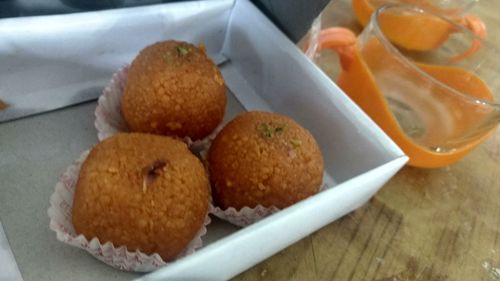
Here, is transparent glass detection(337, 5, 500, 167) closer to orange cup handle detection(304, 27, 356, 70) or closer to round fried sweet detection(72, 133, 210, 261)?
orange cup handle detection(304, 27, 356, 70)

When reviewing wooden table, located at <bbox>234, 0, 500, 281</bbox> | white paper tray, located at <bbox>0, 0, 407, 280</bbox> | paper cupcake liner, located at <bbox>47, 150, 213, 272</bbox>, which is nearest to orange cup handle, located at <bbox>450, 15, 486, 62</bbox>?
wooden table, located at <bbox>234, 0, 500, 281</bbox>

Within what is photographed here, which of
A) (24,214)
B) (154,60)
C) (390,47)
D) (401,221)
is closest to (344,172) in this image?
(401,221)

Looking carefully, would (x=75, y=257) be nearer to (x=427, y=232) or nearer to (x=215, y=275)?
(x=215, y=275)

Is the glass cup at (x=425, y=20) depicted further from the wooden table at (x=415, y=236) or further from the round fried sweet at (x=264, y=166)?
the round fried sweet at (x=264, y=166)

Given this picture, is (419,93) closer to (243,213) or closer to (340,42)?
(340,42)

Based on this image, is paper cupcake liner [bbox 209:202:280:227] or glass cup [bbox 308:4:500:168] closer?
paper cupcake liner [bbox 209:202:280:227]

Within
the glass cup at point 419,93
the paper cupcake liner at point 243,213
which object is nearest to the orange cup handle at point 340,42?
the glass cup at point 419,93
